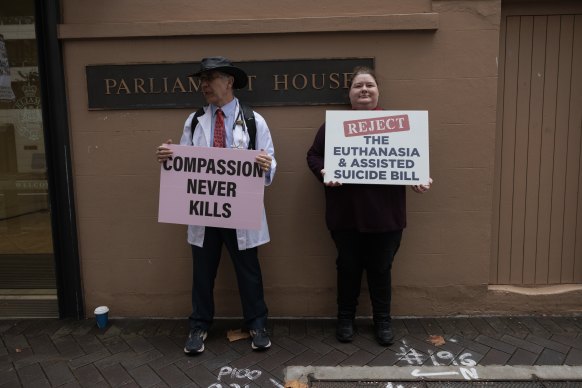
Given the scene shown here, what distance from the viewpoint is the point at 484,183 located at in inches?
153


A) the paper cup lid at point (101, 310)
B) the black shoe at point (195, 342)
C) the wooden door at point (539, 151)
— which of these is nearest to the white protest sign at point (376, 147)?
the wooden door at point (539, 151)

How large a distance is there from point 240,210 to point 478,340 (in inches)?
81.9

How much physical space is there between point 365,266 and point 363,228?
1.37ft

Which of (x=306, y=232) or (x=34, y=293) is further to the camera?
(x=34, y=293)

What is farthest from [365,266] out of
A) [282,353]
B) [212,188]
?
[212,188]

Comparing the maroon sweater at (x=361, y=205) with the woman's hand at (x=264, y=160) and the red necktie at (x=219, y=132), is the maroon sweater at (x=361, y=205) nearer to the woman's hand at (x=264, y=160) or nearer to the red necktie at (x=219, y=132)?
the woman's hand at (x=264, y=160)

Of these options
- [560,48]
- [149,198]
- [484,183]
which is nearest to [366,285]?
[484,183]

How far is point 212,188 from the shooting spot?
3449 millimetres

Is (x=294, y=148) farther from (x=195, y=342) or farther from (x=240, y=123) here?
(x=195, y=342)

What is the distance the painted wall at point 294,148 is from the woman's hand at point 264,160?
1.88 ft

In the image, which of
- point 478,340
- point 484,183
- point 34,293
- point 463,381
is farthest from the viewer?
point 34,293

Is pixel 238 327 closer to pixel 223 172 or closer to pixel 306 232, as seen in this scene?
pixel 306 232

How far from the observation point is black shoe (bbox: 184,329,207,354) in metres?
3.51

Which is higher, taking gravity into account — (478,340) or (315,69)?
(315,69)
